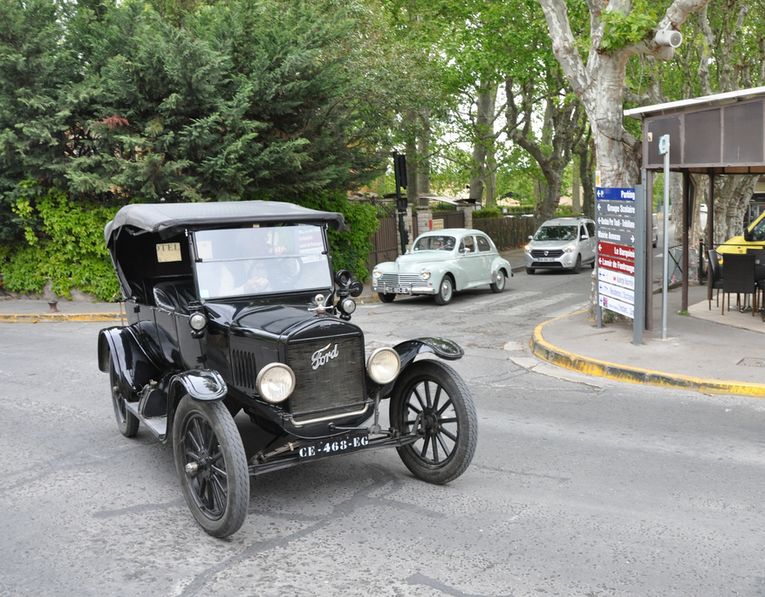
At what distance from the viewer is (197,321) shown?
592 cm

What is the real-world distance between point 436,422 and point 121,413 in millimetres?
3459

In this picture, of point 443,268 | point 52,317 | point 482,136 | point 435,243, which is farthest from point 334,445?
point 482,136

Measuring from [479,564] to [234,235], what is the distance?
10.9 ft

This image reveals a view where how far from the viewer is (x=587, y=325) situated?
13.3m

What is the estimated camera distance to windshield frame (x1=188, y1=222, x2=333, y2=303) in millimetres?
6352

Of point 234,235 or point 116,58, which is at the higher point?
point 116,58

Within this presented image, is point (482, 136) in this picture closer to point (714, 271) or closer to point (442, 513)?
point (714, 271)

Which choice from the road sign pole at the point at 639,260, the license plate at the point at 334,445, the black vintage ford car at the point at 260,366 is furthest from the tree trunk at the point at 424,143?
the license plate at the point at 334,445

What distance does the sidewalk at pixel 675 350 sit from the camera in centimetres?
936

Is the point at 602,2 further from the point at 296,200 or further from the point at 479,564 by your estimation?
the point at 479,564

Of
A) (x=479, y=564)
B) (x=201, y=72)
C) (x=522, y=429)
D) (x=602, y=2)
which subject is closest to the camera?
(x=479, y=564)

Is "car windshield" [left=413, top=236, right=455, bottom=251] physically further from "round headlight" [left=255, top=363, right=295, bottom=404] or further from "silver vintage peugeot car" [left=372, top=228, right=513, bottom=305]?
"round headlight" [left=255, top=363, right=295, bottom=404]

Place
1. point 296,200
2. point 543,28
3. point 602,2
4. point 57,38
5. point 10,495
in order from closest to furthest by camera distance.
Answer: point 10,495
point 602,2
point 57,38
point 296,200
point 543,28

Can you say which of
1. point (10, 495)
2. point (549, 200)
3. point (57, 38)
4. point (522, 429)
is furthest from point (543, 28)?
point (10, 495)
